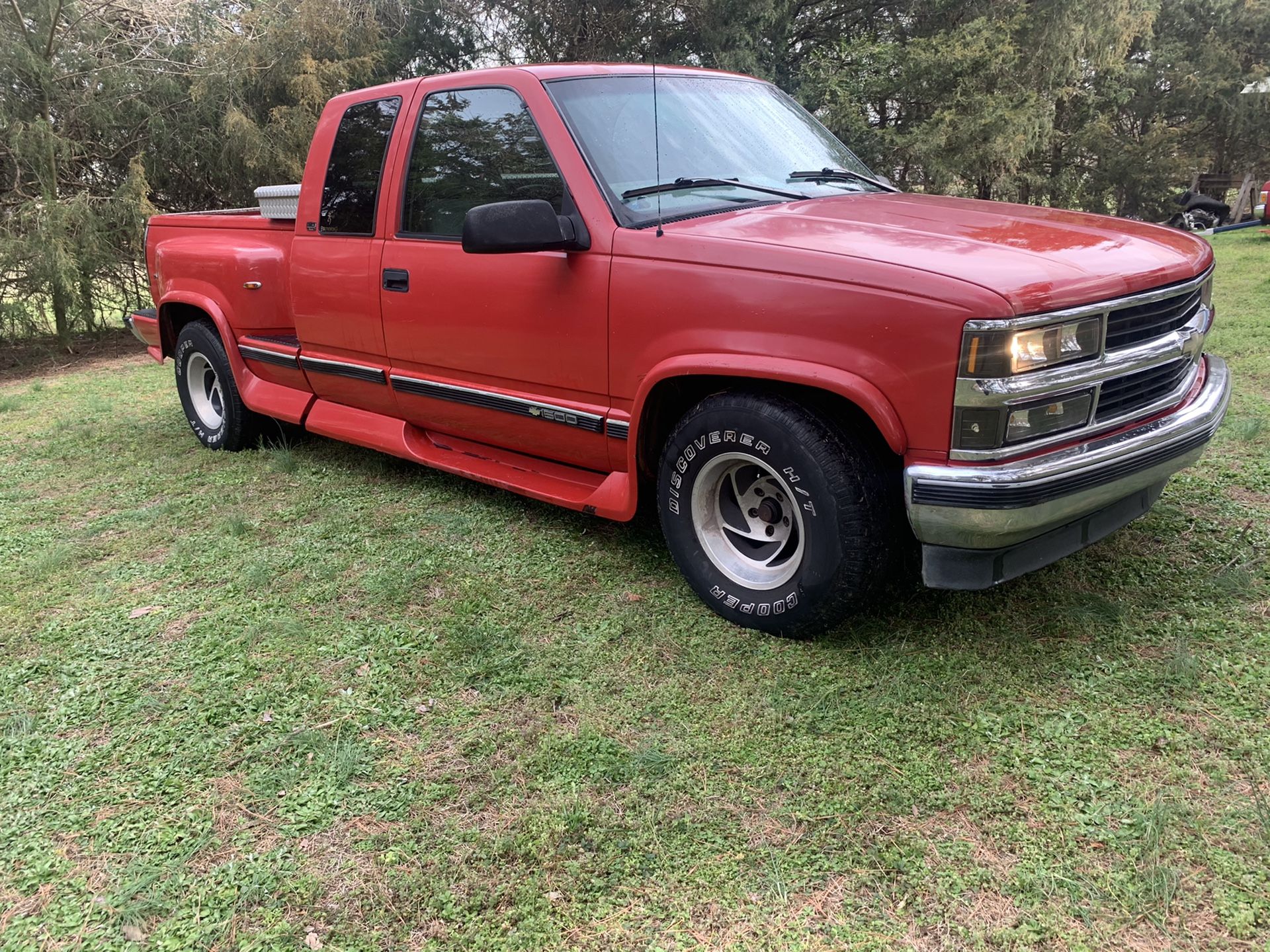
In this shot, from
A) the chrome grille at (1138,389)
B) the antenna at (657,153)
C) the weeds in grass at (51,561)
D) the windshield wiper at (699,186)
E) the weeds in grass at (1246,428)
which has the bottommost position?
the weeds in grass at (51,561)

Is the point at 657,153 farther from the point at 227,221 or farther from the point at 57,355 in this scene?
the point at 57,355

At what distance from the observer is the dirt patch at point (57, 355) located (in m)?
9.49

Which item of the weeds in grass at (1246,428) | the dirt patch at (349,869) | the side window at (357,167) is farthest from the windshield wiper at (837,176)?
the dirt patch at (349,869)

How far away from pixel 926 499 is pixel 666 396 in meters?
1.07

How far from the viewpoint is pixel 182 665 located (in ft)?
10.2

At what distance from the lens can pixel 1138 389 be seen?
280 centimetres

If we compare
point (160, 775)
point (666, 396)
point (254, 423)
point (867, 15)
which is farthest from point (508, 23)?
point (160, 775)

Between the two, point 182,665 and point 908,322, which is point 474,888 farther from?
point 908,322

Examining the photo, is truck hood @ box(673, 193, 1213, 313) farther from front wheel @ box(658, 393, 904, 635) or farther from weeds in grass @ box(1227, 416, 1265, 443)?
weeds in grass @ box(1227, 416, 1265, 443)

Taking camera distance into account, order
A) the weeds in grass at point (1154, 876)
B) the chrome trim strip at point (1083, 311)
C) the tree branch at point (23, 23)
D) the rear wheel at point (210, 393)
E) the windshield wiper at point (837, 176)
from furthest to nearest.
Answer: the tree branch at point (23, 23)
the rear wheel at point (210, 393)
the windshield wiper at point (837, 176)
the chrome trim strip at point (1083, 311)
the weeds in grass at point (1154, 876)

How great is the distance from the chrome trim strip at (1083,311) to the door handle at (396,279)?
2519mm

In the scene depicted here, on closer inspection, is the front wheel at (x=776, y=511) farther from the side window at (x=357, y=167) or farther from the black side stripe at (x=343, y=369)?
the side window at (x=357, y=167)

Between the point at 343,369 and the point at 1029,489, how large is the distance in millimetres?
3348

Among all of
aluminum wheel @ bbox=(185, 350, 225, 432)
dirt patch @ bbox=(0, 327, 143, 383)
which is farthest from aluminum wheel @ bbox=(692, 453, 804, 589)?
dirt patch @ bbox=(0, 327, 143, 383)
